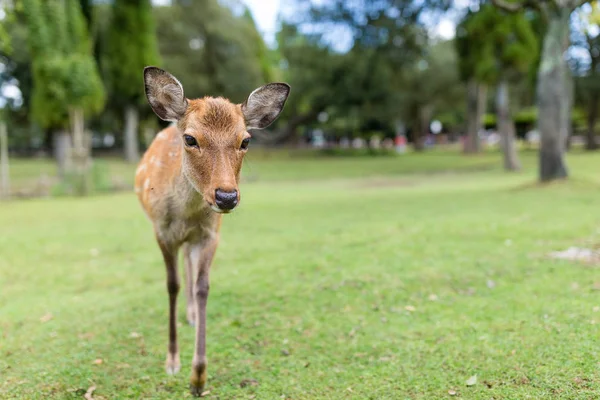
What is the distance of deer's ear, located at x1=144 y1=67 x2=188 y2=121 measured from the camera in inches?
132

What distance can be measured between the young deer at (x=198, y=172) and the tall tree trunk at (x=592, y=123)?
32770mm

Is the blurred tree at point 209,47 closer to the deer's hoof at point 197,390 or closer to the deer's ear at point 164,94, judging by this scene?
the deer's ear at point 164,94

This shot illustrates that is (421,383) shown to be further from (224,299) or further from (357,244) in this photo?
(357,244)

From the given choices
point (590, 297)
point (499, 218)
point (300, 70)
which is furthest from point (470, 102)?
point (590, 297)

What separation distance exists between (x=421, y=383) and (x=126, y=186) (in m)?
16.1

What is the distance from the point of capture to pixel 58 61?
1633 cm

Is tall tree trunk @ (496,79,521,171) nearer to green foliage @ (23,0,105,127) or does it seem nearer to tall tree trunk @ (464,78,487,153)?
tall tree trunk @ (464,78,487,153)

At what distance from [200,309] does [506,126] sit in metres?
20.3

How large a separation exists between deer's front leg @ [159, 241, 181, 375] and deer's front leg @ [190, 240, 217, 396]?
0.56 ft

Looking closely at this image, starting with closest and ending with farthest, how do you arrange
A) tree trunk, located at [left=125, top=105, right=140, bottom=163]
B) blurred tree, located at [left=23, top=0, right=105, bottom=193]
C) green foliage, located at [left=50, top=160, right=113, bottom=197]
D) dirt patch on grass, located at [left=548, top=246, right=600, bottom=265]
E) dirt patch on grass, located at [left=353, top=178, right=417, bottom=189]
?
1. dirt patch on grass, located at [left=548, top=246, right=600, bottom=265]
2. green foliage, located at [left=50, top=160, right=113, bottom=197]
3. blurred tree, located at [left=23, top=0, right=105, bottom=193]
4. dirt patch on grass, located at [left=353, top=178, right=417, bottom=189]
5. tree trunk, located at [left=125, top=105, right=140, bottom=163]

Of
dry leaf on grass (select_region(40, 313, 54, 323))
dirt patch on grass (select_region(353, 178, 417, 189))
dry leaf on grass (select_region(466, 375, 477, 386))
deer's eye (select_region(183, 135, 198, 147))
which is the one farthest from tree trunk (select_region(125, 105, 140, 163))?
dry leaf on grass (select_region(466, 375, 477, 386))

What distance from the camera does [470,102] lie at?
1289 inches

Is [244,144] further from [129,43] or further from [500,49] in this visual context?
[129,43]

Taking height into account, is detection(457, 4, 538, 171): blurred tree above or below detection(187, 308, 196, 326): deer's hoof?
above
